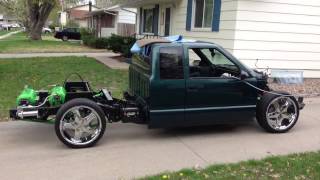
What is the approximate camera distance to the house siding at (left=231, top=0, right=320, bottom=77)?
39.4ft

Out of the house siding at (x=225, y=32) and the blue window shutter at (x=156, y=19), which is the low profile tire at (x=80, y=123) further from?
the blue window shutter at (x=156, y=19)

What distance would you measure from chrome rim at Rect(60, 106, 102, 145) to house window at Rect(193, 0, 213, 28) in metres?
8.40

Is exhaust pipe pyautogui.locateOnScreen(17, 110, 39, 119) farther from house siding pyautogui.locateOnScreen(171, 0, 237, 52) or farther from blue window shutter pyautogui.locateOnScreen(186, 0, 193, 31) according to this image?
blue window shutter pyautogui.locateOnScreen(186, 0, 193, 31)

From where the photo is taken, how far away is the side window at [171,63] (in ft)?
20.4

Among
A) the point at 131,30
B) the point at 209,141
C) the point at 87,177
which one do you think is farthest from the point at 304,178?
the point at 131,30

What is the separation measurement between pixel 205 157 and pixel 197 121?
0.93 metres

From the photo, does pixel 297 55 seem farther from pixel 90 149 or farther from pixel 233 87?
pixel 90 149

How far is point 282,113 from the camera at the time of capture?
6.82 m

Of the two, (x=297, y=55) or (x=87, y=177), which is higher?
(x=297, y=55)

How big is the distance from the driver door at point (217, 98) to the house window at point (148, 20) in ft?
46.9

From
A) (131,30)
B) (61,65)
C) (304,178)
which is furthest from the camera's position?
(131,30)

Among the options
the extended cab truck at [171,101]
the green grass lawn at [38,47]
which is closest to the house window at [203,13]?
the extended cab truck at [171,101]

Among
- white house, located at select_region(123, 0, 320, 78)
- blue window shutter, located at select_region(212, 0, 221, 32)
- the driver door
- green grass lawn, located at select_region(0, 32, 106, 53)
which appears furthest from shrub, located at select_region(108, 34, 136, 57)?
the driver door

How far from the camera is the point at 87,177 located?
4906 mm
